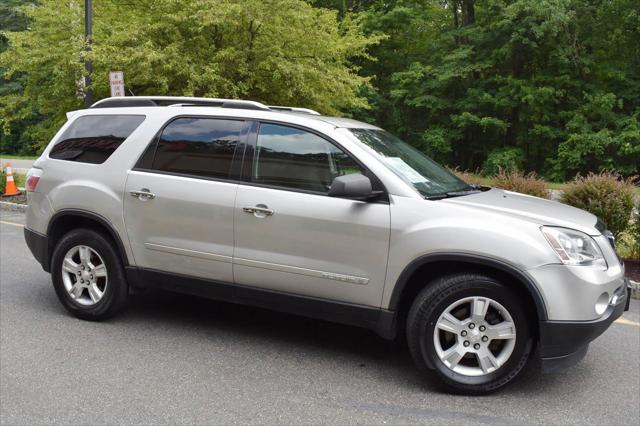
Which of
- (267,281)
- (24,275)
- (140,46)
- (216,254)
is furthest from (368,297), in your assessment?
(140,46)

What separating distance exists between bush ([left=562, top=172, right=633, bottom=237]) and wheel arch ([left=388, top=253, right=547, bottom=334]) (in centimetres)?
450

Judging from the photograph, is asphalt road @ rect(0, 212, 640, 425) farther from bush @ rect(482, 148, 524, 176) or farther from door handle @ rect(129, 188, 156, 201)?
bush @ rect(482, 148, 524, 176)

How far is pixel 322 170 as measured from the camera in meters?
4.25

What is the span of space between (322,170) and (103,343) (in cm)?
219

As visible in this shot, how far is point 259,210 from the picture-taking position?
427 centimetres

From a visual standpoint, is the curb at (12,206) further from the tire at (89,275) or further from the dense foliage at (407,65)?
the tire at (89,275)

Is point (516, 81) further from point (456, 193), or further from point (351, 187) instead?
point (351, 187)

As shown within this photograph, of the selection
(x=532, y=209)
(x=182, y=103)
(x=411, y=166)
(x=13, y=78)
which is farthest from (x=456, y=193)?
(x=13, y=78)

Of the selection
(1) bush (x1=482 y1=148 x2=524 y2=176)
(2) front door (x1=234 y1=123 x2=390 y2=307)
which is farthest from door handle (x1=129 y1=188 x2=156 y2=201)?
(1) bush (x1=482 y1=148 x2=524 y2=176)

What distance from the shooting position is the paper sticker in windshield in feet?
13.7

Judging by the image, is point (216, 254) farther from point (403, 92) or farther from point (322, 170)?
point (403, 92)

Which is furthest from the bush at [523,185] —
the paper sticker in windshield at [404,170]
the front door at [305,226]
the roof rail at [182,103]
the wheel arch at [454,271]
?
the front door at [305,226]

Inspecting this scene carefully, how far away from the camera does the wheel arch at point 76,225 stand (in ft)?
16.1

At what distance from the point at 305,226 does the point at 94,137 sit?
90.4 inches
